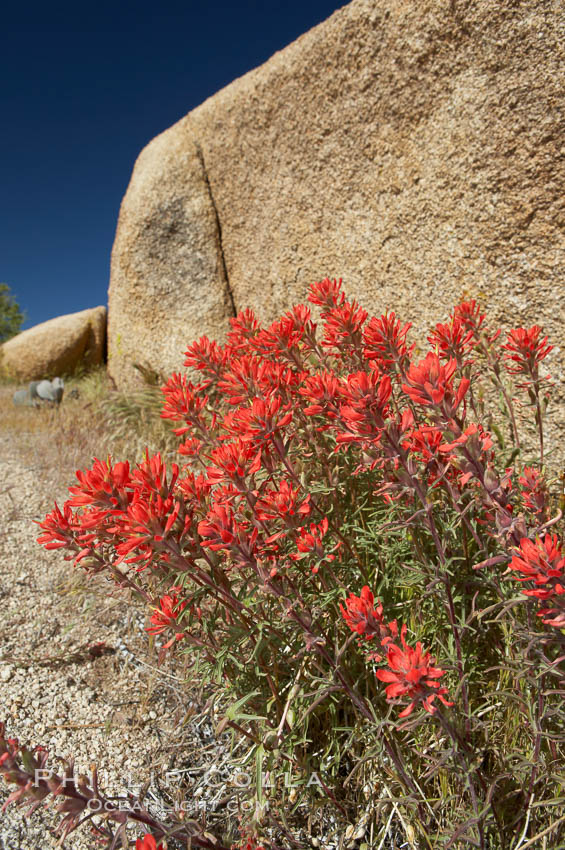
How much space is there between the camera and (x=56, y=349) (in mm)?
10320

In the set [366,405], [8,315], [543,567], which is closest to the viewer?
[543,567]

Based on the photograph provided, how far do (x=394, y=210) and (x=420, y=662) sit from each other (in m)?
3.25

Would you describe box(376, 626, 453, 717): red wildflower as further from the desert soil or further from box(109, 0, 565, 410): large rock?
box(109, 0, 565, 410): large rock

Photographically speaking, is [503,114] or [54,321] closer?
[503,114]

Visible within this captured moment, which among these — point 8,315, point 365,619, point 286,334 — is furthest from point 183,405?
point 8,315

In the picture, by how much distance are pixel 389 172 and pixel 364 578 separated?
2.98 metres

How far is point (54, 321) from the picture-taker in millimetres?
10898

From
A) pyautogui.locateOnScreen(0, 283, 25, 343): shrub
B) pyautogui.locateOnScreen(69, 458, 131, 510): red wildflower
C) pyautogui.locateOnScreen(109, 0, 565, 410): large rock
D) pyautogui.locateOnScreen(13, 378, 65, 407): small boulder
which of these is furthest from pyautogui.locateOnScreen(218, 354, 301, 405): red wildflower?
pyautogui.locateOnScreen(0, 283, 25, 343): shrub

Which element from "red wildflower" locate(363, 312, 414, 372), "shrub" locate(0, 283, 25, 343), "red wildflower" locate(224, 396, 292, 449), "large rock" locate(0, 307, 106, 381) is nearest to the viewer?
"red wildflower" locate(224, 396, 292, 449)

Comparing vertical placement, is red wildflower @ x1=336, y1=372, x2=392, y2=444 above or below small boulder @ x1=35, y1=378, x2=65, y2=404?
below

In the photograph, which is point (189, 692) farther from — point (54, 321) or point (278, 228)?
point (54, 321)

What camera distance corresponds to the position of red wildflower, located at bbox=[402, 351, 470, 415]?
1085mm

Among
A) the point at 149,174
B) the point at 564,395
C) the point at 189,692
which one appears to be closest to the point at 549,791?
the point at 189,692

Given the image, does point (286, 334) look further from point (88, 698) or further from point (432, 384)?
point (88, 698)
